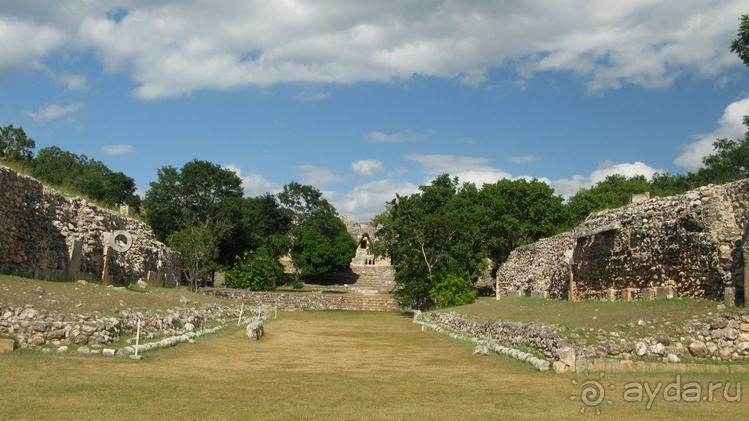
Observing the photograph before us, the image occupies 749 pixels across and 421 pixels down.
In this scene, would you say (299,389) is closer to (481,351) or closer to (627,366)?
(627,366)

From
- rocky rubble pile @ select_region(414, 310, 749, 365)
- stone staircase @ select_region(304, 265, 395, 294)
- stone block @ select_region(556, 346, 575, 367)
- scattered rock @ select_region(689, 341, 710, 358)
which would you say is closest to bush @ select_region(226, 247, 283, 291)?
stone staircase @ select_region(304, 265, 395, 294)

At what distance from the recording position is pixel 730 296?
1049 cm

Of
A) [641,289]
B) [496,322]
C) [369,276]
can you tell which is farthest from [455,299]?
[369,276]

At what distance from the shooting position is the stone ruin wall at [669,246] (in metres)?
11.4

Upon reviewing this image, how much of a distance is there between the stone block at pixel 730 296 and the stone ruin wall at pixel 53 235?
56.2 ft

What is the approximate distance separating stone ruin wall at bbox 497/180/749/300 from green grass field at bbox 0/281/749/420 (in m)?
3.48

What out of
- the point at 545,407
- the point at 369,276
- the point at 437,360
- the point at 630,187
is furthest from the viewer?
the point at 369,276

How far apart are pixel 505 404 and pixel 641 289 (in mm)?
8911

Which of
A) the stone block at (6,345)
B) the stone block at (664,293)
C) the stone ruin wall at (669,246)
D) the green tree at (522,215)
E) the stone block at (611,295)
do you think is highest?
the green tree at (522,215)

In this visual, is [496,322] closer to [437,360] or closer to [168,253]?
[437,360]

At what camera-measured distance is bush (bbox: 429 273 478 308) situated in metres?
27.9

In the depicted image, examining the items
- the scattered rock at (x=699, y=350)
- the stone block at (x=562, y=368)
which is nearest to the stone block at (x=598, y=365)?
the stone block at (x=562, y=368)

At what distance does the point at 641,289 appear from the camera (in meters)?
14.4

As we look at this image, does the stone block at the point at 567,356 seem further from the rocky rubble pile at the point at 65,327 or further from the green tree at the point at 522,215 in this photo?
the green tree at the point at 522,215
